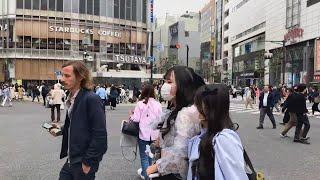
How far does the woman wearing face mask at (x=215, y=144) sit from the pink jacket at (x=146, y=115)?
4.03 m

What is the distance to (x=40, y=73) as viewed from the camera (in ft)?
226

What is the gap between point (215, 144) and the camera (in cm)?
310

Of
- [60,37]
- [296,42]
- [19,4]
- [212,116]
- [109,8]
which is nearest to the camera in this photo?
[212,116]

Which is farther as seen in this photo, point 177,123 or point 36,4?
point 36,4

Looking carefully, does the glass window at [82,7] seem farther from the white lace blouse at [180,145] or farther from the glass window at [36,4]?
the white lace blouse at [180,145]

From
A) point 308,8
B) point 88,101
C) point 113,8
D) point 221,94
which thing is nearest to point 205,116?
point 221,94

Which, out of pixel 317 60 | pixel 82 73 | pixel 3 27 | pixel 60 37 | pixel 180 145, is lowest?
pixel 180 145

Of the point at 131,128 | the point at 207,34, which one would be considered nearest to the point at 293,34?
the point at 207,34

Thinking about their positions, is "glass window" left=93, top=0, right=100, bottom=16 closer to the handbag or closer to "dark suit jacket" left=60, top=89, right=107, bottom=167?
the handbag

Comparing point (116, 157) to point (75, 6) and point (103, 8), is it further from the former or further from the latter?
point (103, 8)

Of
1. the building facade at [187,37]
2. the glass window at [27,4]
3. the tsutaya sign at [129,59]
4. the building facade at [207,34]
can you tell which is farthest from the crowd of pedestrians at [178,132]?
the building facade at [187,37]

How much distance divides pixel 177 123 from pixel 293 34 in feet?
227

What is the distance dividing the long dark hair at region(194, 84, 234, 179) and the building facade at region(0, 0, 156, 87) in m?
62.1

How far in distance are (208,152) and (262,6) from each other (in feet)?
294
